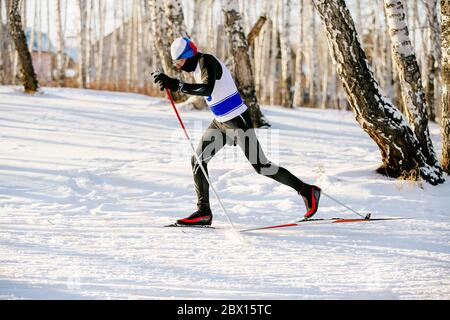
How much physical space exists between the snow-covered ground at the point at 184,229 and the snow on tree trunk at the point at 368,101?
1.00ft

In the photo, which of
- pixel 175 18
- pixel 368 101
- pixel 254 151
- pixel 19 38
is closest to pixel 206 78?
pixel 254 151

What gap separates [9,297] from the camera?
316 cm

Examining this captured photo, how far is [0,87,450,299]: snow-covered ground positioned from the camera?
350cm

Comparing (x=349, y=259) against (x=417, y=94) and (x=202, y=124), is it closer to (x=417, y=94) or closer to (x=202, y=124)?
(x=417, y=94)

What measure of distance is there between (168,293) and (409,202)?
3.79m

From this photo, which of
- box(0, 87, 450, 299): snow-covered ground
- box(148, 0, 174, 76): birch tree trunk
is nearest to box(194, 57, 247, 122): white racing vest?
box(0, 87, 450, 299): snow-covered ground

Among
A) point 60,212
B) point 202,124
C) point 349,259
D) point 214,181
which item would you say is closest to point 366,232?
point 349,259

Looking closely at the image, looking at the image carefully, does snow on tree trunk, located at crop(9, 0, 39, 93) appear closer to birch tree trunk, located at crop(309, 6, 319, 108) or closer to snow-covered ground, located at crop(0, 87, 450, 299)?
snow-covered ground, located at crop(0, 87, 450, 299)

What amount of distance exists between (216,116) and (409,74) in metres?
3.35

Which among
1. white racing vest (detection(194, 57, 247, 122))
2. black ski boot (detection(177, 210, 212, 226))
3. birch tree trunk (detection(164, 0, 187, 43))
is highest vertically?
birch tree trunk (detection(164, 0, 187, 43))

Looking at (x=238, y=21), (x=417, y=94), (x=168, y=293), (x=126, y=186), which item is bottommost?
(x=126, y=186)

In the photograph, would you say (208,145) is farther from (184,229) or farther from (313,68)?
(313,68)

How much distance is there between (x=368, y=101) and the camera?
653 centimetres

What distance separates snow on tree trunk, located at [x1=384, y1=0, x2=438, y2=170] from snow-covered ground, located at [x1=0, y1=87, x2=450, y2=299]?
0.75m
